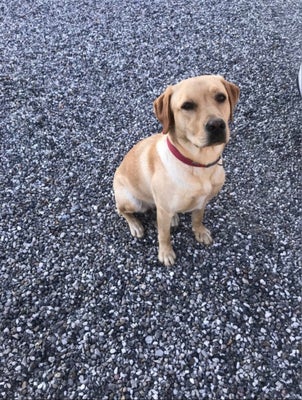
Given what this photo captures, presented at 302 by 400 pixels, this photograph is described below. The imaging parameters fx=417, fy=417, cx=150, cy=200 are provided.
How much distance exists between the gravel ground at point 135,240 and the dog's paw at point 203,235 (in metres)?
0.05

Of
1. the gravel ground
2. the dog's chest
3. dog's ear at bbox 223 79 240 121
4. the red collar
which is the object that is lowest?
the gravel ground

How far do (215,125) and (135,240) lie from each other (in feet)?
4.79

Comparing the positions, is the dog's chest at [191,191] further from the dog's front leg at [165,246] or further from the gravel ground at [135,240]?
the gravel ground at [135,240]

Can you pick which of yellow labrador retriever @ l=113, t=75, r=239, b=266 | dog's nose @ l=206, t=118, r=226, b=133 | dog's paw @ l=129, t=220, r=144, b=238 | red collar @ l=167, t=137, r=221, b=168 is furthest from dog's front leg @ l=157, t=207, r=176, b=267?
dog's nose @ l=206, t=118, r=226, b=133

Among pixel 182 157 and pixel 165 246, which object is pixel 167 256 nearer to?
pixel 165 246

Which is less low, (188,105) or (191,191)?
(188,105)

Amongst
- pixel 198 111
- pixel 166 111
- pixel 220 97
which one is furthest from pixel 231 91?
pixel 166 111

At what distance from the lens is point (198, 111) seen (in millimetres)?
2596

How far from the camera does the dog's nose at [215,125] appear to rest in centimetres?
251

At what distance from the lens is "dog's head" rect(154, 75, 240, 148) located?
8.35ft

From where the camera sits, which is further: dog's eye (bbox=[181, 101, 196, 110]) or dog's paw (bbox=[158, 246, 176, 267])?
dog's paw (bbox=[158, 246, 176, 267])

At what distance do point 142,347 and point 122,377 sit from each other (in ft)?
0.80

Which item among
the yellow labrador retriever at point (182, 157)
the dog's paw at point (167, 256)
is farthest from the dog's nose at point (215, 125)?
the dog's paw at point (167, 256)

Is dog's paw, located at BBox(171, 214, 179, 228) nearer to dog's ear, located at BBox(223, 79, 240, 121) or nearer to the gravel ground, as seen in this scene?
the gravel ground
